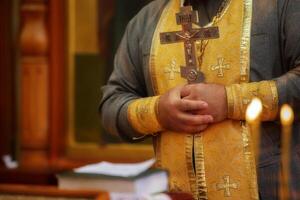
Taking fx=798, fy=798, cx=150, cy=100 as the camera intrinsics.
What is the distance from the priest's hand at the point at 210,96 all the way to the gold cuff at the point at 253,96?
1cm

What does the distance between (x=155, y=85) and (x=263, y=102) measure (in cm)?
24

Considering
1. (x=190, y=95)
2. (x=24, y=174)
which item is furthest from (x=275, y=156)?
(x=24, y=174)

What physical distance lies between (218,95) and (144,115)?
0.16 meters

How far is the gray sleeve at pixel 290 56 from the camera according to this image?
144 cm

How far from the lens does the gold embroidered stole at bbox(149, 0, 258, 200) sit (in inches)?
58.7

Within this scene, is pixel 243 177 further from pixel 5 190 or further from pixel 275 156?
pixel 5 190

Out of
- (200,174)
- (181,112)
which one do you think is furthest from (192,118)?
(200,174)

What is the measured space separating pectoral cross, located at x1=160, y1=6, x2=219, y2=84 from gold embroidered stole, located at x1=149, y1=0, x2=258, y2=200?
1 cm

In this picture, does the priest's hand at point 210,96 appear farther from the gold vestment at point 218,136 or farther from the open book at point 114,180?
the open book at point 114,180

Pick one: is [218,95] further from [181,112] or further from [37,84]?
[37,84]

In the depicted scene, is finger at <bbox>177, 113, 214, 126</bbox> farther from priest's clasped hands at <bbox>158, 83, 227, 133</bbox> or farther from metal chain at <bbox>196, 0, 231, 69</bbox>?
metal chain at <bbox>196, 0, 231, 69</bbox>

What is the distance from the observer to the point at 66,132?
12.2ft

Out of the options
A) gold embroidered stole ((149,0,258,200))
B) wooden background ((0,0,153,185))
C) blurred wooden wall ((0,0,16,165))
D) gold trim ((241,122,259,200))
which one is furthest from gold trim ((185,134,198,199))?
blurred wooden wall ((0,0,16,165))

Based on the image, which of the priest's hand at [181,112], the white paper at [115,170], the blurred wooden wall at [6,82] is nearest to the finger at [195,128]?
the priest's hand at [181,112]
